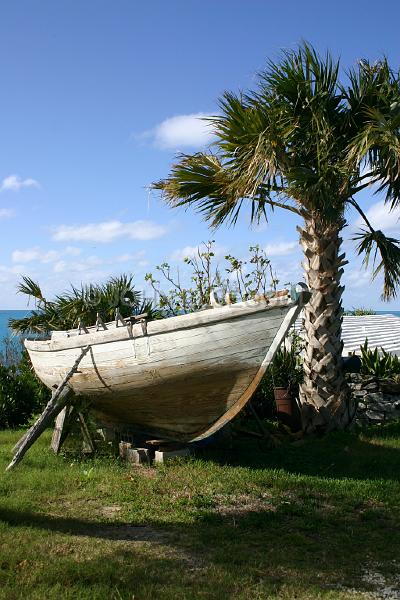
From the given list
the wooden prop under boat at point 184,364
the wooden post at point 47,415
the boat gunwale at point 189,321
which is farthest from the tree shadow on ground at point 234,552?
the boat gunwale at point 189,321

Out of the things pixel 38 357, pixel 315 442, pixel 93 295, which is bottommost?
pixel 315 442

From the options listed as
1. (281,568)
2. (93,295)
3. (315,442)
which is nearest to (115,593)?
(281,568)

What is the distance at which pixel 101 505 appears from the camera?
6.92 m

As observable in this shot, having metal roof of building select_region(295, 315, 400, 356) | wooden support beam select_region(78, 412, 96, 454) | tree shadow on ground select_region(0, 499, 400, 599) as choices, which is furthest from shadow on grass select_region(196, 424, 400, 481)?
metal roof of building select_region(295, 315, 400, 356)

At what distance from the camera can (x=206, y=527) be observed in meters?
6.14

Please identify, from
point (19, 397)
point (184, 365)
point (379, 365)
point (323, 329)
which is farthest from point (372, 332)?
point (184, 365)

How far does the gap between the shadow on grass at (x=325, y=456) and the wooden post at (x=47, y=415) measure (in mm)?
2244

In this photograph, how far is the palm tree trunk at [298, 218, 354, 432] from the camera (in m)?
10.5

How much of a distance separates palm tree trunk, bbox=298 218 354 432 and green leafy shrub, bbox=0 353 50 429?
6182 millimetres

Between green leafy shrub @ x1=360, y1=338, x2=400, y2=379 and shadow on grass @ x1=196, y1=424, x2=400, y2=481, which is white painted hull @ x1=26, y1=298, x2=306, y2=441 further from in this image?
green leafy shrub @ x1=360, y1=338, x2=400, y2=379

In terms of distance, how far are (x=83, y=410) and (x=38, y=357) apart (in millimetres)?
2133

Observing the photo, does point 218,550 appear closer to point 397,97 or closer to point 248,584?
point 248,584

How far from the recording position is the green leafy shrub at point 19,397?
13297 mm

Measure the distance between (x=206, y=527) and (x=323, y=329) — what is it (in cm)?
510
